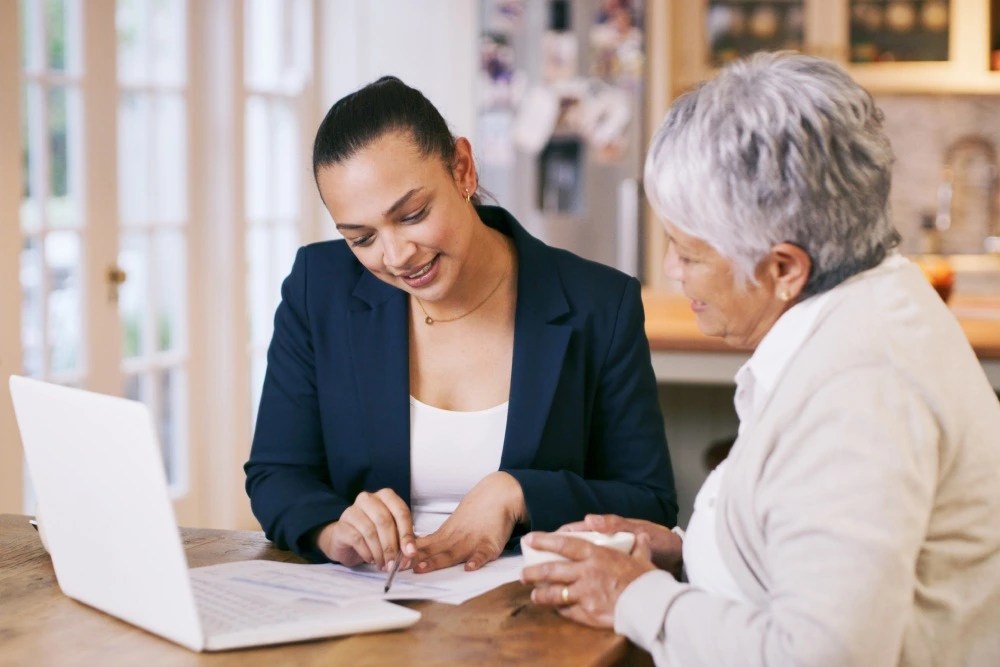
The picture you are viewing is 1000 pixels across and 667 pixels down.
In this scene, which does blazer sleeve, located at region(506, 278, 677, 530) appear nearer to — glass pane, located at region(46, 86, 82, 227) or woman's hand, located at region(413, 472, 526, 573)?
woman's hand, located at region(413, 472, 526, 573)

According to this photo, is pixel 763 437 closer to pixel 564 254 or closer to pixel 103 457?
pixel 103 457

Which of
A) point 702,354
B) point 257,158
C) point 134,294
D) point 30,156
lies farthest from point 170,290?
point 702,354

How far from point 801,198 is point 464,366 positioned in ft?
2.46

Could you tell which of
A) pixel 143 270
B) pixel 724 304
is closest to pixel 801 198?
pixel 724 304

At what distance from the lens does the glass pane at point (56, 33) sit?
343 centimetres

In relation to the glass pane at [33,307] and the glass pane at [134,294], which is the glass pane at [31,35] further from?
the glass pane at [134,294]

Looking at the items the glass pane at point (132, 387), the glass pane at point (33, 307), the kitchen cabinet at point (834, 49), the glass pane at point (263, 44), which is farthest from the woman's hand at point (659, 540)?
the kitchen cabinet at point (834, 49)

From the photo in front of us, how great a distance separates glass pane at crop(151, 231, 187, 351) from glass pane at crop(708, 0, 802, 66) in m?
2.57

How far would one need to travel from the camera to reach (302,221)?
4914mm

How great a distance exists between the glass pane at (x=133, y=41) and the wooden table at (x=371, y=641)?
8.74ft

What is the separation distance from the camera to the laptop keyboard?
4.14ft

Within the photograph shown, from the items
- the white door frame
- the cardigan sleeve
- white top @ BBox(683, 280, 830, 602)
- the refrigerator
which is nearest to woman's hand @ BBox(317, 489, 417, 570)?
white top @ BBox(683, 280, 830, 602)

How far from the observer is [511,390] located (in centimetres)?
179

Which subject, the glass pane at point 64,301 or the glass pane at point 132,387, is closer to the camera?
the glass pane at point 64,301
